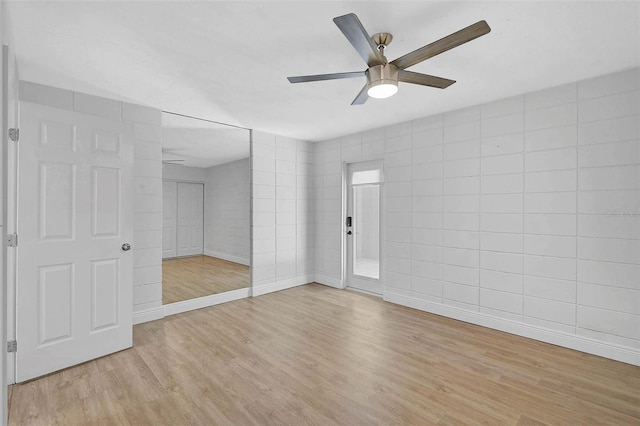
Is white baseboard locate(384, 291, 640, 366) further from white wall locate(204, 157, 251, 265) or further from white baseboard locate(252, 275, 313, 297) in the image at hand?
white wall locate(204, 157, 251, 265)

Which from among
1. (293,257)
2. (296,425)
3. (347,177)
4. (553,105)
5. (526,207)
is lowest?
(296,425)

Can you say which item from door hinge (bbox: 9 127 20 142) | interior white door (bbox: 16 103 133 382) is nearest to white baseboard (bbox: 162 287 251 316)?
interior white door (bbox: 16 103 133 382)

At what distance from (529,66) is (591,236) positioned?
168 cm

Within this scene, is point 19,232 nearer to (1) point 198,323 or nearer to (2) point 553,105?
(1) point 198,323

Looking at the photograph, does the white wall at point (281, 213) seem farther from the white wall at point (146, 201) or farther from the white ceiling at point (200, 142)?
the white wall at point (146, 201)

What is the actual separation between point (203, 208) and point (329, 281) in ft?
7.92

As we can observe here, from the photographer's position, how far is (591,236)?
2824mm

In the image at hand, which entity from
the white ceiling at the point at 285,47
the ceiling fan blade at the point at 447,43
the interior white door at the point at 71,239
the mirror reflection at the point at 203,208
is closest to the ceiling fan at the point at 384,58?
the ceiling fan blade at the point at 447,43

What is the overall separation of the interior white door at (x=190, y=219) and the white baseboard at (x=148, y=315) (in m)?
0.76

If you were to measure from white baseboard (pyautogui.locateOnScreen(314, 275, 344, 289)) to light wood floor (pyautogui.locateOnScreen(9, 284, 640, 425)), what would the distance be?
1633mm

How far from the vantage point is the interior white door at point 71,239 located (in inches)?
94.7

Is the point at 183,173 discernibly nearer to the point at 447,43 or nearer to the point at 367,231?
the point at 367,231

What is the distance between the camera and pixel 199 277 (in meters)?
4.16

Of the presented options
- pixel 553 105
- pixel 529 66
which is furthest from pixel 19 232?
pixel 553 105
